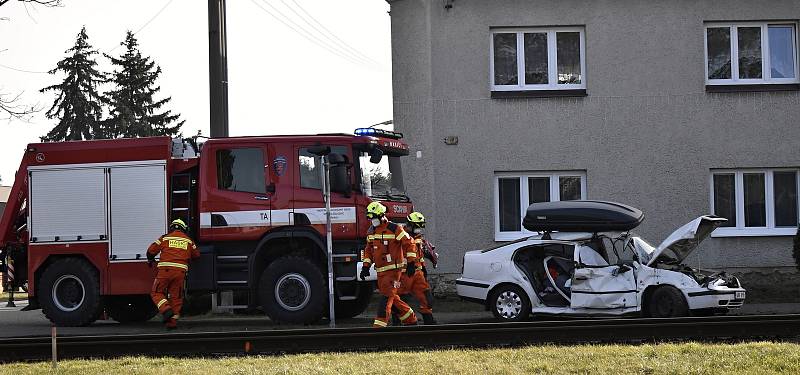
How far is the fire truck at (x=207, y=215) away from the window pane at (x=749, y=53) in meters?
7.99

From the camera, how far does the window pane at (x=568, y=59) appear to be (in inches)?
833

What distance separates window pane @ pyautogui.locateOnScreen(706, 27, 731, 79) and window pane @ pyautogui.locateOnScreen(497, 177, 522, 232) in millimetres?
4405

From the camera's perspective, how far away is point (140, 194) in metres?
16.9

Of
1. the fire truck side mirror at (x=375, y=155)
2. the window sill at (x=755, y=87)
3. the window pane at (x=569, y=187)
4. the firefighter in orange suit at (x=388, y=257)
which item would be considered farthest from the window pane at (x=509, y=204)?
the firefighter in orange suit at (x=388, y=257)

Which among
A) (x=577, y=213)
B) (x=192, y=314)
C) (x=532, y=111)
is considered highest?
(x=532, y=111)

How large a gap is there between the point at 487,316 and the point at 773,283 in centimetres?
638

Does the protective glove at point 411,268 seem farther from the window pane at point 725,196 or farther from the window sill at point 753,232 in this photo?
the window pane at point 725,196

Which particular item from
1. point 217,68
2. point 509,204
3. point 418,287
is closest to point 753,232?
point 509,204

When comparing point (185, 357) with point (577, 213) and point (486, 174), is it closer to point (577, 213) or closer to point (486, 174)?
point (577, 213)

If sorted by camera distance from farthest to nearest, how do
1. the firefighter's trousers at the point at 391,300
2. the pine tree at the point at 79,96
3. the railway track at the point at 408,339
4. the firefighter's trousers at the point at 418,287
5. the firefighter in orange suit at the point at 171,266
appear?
the pine tree at the point at 79,96 < the firefighter in orange suit at the point at 171,266 < the firefighter's trousers at the point at 418,287 < the firefighter's trousers at the point at 391,300 < the railway track at the point at 408,339

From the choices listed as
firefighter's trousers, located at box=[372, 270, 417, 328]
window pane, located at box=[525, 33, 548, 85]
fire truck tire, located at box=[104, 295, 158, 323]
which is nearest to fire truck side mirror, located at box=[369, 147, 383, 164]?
firefighter's trousers, located at box=[372, 270, 417, 328]

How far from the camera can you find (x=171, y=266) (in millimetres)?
15734

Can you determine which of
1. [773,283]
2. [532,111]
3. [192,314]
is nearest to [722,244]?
[773,283]

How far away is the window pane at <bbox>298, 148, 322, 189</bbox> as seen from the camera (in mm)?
16219
